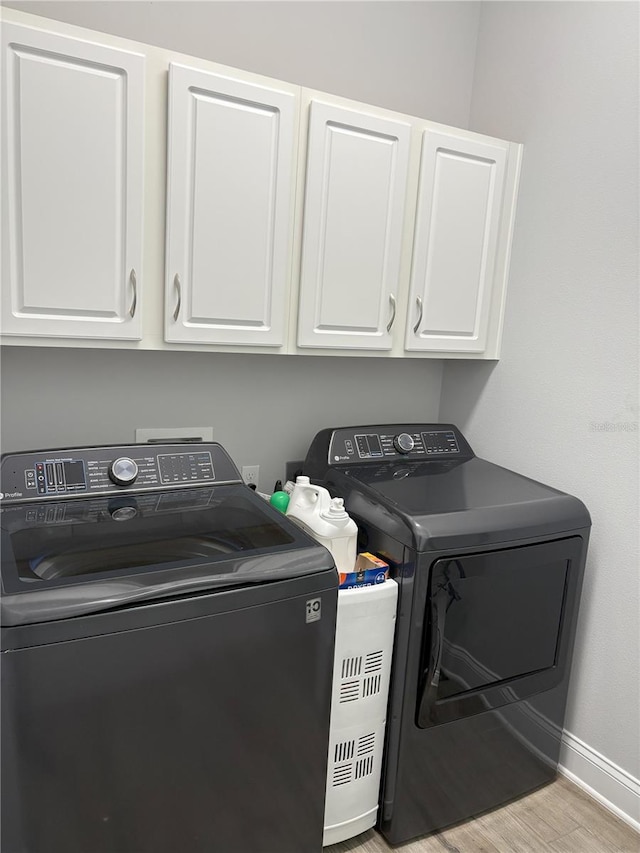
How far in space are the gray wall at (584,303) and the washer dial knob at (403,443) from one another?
356mm

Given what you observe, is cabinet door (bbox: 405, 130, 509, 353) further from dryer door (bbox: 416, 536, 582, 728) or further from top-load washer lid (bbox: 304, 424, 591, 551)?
dryer door (bbox: 416, 536, 582, 728)

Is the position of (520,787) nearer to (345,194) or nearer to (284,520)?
(284,520)

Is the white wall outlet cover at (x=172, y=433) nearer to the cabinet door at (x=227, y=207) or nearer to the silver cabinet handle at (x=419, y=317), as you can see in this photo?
the cabinet door at (x=227, y=207)

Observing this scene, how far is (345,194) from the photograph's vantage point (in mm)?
1854

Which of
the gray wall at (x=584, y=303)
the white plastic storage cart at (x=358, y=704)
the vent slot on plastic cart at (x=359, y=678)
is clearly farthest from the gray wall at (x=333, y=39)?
the vent slot on plastic cart at (x=359, y=678)

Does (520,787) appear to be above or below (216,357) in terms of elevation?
below

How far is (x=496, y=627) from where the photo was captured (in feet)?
5.90

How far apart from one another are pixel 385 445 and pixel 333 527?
0.58 metres

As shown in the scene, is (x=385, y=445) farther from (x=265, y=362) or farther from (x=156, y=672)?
(x=156, y=672)

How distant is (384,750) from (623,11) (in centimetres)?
221

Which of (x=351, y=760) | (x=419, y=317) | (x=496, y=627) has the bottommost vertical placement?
(x=351, y=760)

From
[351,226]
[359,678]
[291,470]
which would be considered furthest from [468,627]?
[351,226]

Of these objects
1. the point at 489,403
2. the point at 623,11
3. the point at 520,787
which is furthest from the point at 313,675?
the point at 623,11

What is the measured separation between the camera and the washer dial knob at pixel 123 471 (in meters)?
1.70
